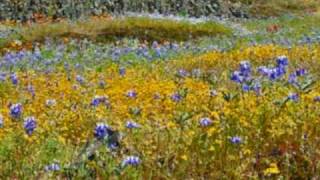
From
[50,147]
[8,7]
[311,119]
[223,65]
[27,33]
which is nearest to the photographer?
[50,147]

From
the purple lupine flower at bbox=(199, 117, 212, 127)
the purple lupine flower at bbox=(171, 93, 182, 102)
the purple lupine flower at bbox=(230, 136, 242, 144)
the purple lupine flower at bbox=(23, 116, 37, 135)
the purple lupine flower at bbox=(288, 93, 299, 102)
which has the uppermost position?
the purple lupine flower at bbox=(288, 93, 299, 102)

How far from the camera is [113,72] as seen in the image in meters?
7.72

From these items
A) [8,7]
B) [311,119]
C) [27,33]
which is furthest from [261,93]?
[8,7]

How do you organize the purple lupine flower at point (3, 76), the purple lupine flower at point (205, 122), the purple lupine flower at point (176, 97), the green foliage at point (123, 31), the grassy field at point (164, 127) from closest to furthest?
the grassy field at point (164, 127) → the purple lupine flower at point (205, 122) → the purple lupine flower at point (176, 97) → the purple lupine flower at point (3, 76) → the green foliage at point (123, 31)

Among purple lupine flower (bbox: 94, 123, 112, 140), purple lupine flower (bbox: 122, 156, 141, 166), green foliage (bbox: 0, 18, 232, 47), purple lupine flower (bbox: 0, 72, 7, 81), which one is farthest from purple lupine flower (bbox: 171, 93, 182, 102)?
green foliage (bbox: 0, 18, 232, 47)

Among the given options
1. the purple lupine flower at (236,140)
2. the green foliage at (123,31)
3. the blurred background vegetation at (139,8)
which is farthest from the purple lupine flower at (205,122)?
the blurred background vegetation at (139,8)

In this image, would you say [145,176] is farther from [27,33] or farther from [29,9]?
[29,9]

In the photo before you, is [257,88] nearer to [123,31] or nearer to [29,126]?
[29,126]

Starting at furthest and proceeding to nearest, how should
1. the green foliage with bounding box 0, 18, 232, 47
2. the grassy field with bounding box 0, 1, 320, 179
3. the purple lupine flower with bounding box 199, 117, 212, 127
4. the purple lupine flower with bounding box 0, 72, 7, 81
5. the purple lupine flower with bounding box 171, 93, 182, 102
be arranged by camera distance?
the green foliage with bounding box 0, 18, 232, 47 → the purple lupine flower with bounding box 0, 72, 7, 81 → the purple lupine flower with bounding box 171, 93, 182, 102 → the purple lupine flower with bounding box 199, 117, 212, 127 → the grassy field with bounding box 0, 1, 320, 179

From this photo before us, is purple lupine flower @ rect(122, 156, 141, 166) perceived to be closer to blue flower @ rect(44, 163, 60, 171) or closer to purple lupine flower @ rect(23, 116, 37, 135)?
blue flower @ rect(44, 163, 60, 171)

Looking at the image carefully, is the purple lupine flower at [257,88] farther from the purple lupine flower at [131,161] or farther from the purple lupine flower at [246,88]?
Answer: the purple lupine flower at [131,161]

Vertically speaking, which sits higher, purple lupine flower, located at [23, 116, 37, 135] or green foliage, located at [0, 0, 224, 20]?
purple lupine flower, located at [23, 116, 37, 135]

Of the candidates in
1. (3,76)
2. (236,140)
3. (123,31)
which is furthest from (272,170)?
(123,31)

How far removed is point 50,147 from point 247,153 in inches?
37.4
